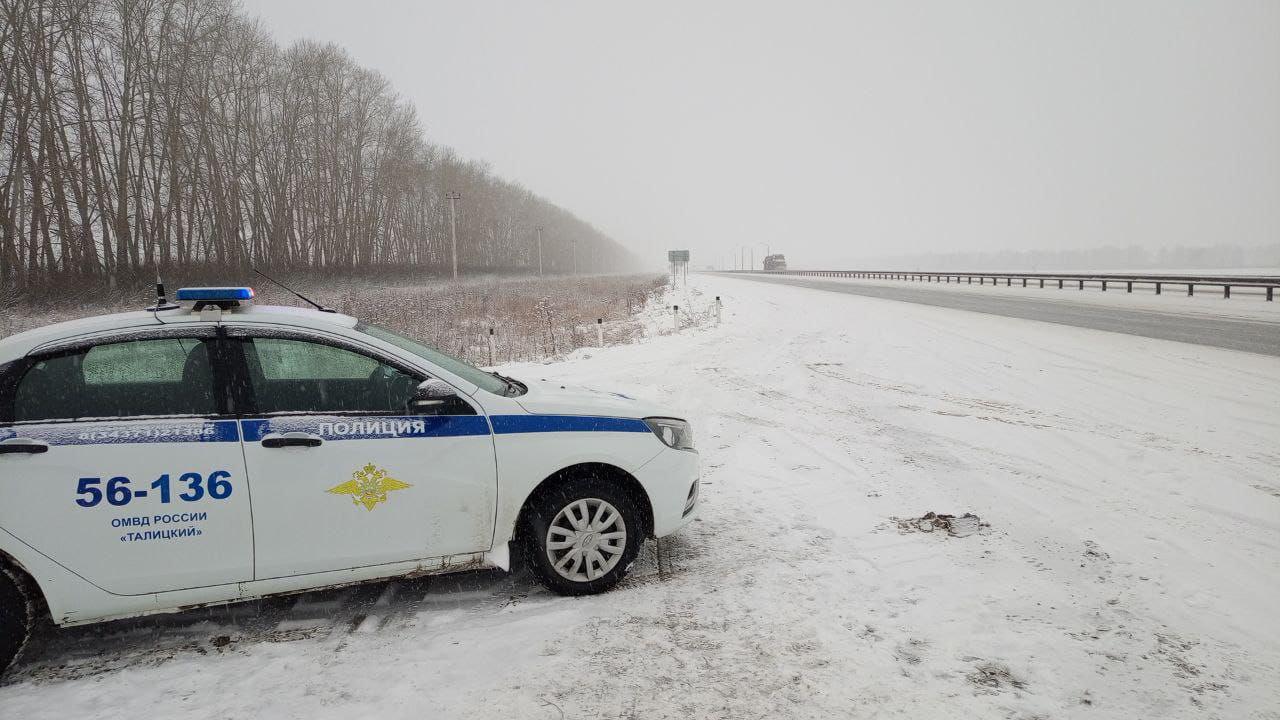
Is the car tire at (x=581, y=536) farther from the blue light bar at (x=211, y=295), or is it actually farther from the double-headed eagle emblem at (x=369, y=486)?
the blue light bar at (x=211, y=295)

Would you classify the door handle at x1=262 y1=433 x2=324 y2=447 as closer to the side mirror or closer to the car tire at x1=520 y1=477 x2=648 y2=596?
the side mirror

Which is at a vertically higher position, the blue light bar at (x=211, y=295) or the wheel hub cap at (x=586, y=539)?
the blue light bar at (x=211, y=295)

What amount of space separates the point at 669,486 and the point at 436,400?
1.50 m

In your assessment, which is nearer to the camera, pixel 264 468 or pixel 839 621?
pixel 264 468

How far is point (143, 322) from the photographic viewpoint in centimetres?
325

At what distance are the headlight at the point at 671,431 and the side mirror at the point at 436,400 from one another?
114 cm

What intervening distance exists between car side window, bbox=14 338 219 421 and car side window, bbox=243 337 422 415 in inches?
8.7

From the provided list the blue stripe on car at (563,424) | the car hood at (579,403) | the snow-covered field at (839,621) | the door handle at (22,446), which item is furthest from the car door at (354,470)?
the door handle at (22,446)

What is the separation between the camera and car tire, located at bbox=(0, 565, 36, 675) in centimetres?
291

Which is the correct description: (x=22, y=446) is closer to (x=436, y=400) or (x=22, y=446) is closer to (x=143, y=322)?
Result: (x=143, y=322)

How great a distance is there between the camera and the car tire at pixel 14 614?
2.91m

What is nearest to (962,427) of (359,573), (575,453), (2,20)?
(575,453)

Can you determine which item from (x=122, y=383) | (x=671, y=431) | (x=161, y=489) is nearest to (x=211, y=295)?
(x=122, y=383)

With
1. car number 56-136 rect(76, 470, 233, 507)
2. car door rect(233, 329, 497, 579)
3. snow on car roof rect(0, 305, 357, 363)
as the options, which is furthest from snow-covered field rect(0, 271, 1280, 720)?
snow on car roof rect(0, 305, 357, 363)
